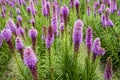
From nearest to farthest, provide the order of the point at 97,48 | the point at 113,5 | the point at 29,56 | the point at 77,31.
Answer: the point at 29,56 → the point at 77,31 → the point at 97,48 → the point at 113,5

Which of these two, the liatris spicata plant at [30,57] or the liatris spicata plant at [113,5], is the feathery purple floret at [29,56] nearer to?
the liatris spicata plant at [30,57]

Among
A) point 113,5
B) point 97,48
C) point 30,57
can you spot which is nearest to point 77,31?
point 97,48

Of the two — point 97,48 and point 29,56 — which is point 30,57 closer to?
point 29,56

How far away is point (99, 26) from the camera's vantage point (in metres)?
6.46

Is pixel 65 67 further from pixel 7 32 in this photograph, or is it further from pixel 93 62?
pixel 7 32

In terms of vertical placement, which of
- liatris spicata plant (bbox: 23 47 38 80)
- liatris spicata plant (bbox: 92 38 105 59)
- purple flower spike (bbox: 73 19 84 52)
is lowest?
liatris spicata plant (bbox: 23 47 38 80)

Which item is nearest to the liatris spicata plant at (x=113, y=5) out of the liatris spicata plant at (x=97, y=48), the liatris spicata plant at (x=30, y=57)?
the liatris spicata plant at (x=97, y=48)

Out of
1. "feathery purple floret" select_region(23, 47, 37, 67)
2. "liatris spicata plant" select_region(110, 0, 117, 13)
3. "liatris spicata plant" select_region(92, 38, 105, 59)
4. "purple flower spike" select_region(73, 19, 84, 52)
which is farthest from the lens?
"liatris spicata plant" select_region(110, 0, 117, 13)

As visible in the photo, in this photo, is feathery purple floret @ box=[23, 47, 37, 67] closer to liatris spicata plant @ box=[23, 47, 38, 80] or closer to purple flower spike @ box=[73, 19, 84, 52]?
liatris spicata plant @ box=[23, 47, 38, 80]

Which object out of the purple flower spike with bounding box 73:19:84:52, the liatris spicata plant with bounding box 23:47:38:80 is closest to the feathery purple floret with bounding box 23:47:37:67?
the liatris spicata plant with bounding box 23:47:38:80

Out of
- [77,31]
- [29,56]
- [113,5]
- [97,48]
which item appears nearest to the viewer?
[29,56]

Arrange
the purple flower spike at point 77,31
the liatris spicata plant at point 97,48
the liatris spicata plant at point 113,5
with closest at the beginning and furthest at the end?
1. the purple flower spike at point 77,31
2. the liatris spicata plant at point 97,48
3. the liatris spicata plant at point 113,5

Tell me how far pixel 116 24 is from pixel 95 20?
60 centimetres

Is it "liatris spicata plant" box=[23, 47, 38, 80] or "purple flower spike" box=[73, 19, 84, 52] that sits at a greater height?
"purple flower spike" box=[73, 19, 84, 52]
